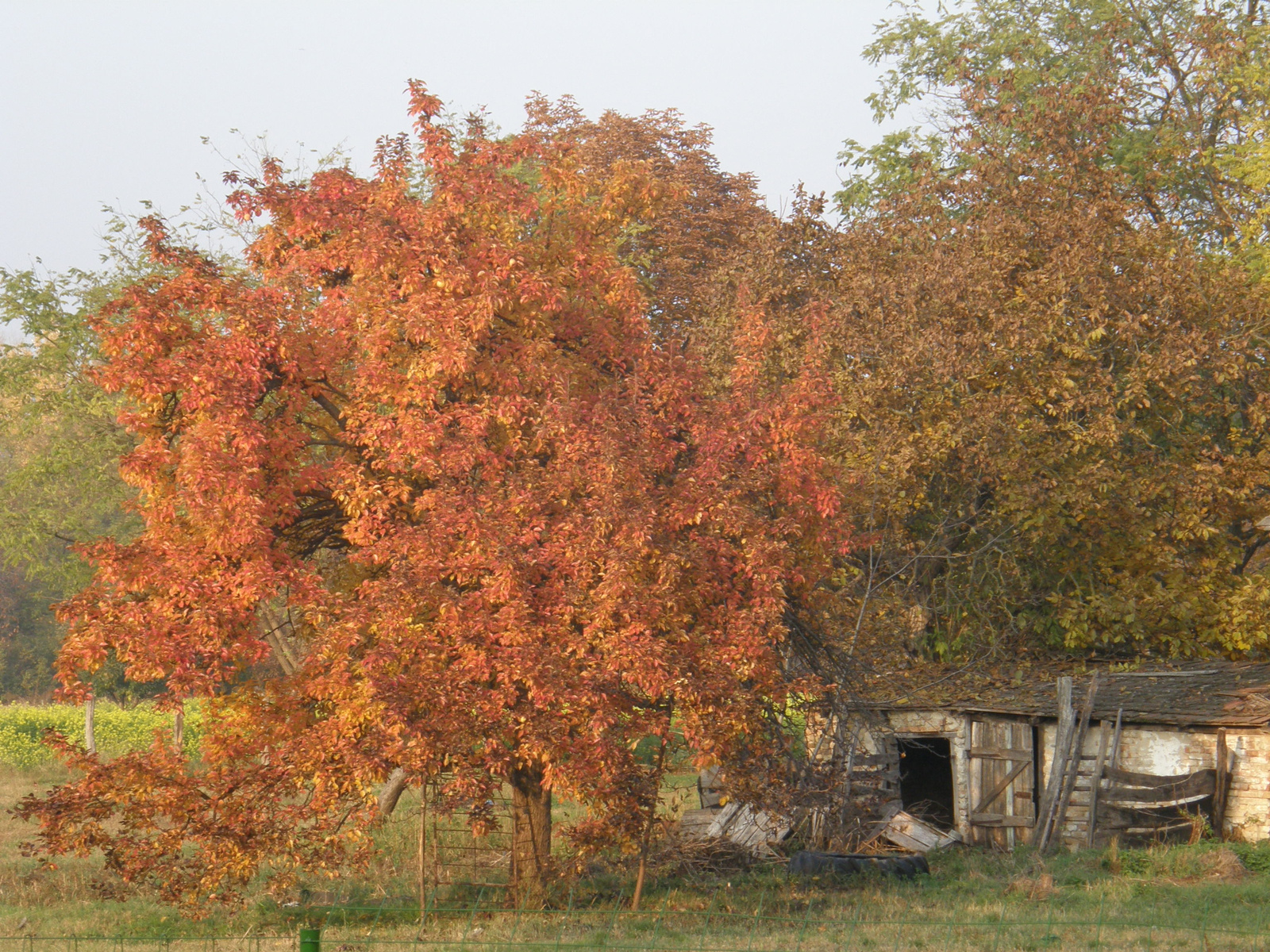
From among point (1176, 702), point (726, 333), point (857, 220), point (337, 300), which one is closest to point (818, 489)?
point (337, 300)

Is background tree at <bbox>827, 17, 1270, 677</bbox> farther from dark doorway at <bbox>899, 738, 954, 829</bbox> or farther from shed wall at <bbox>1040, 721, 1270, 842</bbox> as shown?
shed wall at <bbox>1040, 721, 1270, 842</bbox>

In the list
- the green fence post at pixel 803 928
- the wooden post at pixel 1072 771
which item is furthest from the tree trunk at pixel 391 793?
the wooden post at pixel 1072 771

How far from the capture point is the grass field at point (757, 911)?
12070mm

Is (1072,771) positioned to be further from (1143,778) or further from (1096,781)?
(1143,778)

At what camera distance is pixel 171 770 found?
12719 millimetres

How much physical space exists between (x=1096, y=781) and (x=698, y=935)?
30.0 ft

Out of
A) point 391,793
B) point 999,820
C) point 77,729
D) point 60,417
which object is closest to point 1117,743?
point 999,820

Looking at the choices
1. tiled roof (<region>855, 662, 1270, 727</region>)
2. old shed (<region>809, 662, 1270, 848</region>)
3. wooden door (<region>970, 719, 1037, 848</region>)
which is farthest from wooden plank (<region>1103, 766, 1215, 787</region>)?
wooden door (<region>970, 719, 1037, 848</region>)

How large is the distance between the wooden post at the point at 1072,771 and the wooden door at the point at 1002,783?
84 cm

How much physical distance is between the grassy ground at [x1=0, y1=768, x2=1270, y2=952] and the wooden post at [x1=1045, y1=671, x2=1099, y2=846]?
1.00m

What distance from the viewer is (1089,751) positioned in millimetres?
19656

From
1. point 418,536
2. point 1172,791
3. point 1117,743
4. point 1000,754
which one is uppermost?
point 418,536

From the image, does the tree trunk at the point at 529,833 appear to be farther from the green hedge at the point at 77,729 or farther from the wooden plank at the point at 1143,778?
the green hedge at the point at 77,729

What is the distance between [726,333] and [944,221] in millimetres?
5685
